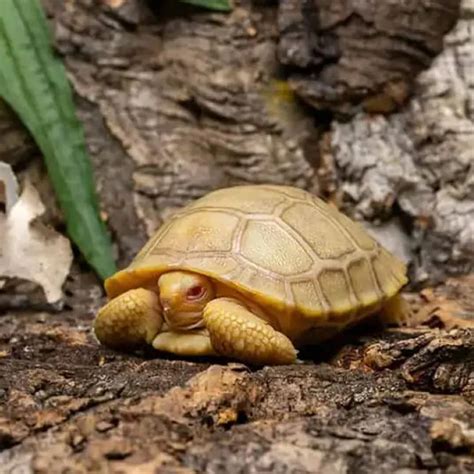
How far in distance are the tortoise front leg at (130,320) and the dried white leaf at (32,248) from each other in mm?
678

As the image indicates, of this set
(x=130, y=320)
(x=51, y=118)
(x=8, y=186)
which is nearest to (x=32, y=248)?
(x=8, y=186)

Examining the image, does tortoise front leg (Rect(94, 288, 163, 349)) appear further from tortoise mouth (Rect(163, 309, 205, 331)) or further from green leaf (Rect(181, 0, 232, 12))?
green leaf (Rect(181, 0, 232, 12))

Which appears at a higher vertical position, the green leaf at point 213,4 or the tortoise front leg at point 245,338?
the green leaf at point 213,4

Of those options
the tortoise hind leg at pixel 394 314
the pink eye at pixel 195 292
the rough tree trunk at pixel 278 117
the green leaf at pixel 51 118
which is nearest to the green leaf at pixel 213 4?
the rough tree trunk at pixel 278 117

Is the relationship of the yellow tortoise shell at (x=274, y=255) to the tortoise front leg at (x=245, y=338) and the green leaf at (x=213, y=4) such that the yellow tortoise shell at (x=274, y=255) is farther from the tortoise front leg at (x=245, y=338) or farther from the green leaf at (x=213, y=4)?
the green leaf at (x=213, y=4)

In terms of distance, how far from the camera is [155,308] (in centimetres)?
215

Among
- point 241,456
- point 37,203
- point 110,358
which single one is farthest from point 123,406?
point 37,203

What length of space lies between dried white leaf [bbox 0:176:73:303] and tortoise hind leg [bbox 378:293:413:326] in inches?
43.9

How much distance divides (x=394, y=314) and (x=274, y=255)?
0.58 meters

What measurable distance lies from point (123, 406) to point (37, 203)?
156 cm

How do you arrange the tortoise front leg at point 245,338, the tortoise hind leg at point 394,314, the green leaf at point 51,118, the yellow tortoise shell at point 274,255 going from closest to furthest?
1. the tortoise front leg at point 245,338
2. the yellow tortoise shell at point 274,255
3. the tortoise hind leg at point 394,314
4. the green leaf at point 51,118

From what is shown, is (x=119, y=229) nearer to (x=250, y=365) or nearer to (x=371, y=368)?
(x=250, y=365)

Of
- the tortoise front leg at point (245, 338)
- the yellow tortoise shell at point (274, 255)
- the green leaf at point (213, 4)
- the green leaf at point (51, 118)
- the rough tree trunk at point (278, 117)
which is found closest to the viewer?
the tortoise front leg at point (245, 338)

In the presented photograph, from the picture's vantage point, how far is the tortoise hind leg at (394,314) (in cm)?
246
